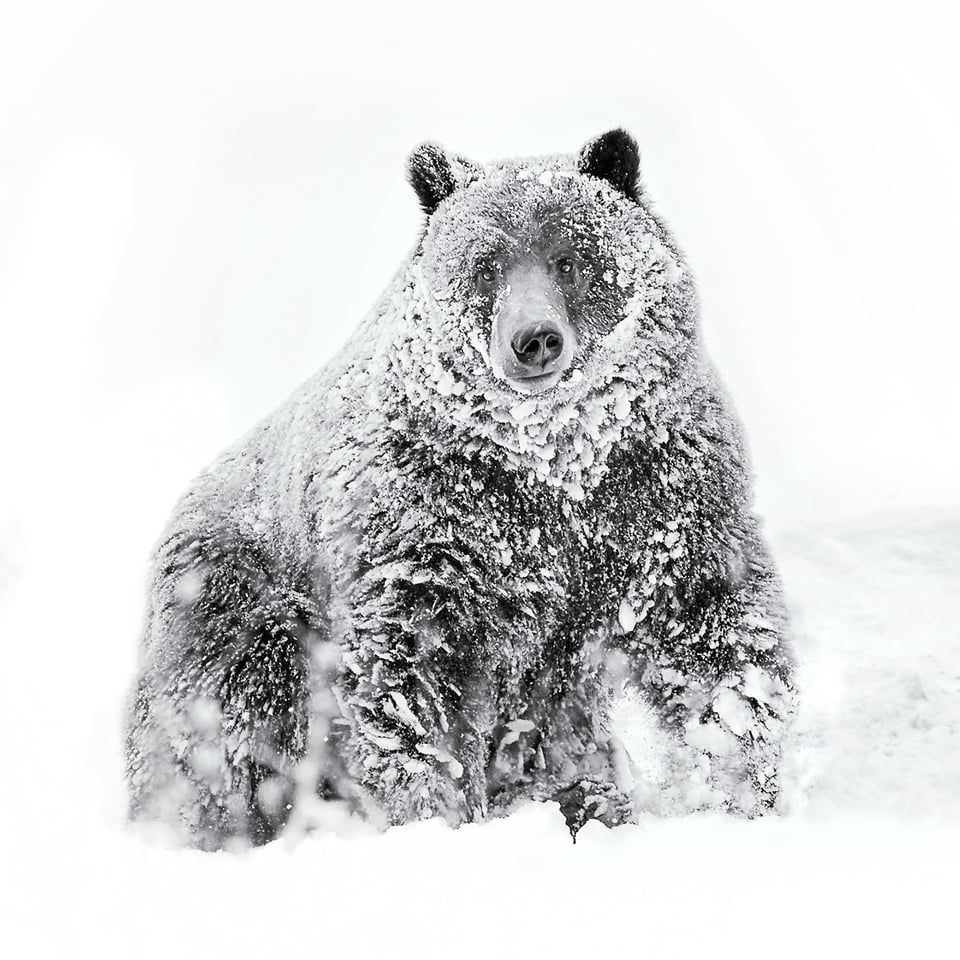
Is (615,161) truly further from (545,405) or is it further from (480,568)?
(480,568)

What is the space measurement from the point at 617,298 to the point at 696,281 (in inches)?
12.9

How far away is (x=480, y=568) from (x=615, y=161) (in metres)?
1.50

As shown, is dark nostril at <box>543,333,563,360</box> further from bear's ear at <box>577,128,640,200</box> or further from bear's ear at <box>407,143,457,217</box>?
bear's ear at <box>407,143,457,217</box>

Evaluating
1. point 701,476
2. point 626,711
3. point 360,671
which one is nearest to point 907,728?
point 626,711

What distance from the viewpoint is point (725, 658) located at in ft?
11.9

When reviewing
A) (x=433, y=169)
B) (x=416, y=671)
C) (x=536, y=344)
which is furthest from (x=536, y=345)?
(x=416, y=671)

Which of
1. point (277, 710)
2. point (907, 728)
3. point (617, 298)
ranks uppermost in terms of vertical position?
point (617, 298)

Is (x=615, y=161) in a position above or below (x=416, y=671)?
above

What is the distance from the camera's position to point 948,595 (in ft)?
19.3

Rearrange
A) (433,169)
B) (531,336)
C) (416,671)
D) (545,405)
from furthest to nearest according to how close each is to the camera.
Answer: (433,169), (545,405), (416,671), (531,336)

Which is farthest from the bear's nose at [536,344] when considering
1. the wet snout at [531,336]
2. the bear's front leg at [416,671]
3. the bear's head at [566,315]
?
the bear's front leg at [416,671]

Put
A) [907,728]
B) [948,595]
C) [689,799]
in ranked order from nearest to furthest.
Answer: [689,799] → [907,728] → [948,595]

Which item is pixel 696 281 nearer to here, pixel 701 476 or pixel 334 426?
pixel 701 476

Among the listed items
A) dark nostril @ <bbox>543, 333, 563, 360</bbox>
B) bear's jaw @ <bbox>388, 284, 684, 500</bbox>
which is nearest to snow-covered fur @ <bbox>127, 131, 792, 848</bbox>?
bear's jaw @ <bbox>388, 284, 684, 500</bbox>
